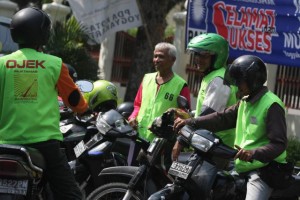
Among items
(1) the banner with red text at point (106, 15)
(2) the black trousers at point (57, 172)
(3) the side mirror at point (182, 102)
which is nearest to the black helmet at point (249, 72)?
(3) the side mirror at point (182, 102)

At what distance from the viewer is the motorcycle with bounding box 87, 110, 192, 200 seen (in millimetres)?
6191

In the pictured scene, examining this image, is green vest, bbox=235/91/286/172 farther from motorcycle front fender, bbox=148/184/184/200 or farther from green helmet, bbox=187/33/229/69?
green helmet, bbox=187/33/229/69

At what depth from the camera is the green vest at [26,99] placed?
5430 mm

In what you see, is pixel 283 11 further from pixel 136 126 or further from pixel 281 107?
pixel 281 107

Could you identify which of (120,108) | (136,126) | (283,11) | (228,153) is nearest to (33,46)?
(228,153)

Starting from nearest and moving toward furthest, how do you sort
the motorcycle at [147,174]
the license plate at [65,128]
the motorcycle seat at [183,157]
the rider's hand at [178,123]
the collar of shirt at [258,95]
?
1. the collar of shirt at [258,95]
2. the motorcycle seat at [183,157]
3. the rider's hand at [178,123]
4. the motorcycle at [147,174]
5. the license plate at [65,128]

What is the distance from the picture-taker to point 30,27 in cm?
549

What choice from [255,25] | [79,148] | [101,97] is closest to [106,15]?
[255,25]

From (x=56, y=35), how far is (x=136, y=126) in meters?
7.56

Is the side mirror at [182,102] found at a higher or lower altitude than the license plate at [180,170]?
higher

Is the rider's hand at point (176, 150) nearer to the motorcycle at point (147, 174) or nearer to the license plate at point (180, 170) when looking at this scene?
the motorcycle at point (147, 174)

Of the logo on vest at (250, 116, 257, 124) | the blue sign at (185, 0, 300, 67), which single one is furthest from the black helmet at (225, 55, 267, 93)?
the blue sign at (185, 0, 300, 67)

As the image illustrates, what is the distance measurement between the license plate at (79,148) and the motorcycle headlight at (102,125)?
0.23 meters

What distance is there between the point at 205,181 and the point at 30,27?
1.58 metres
